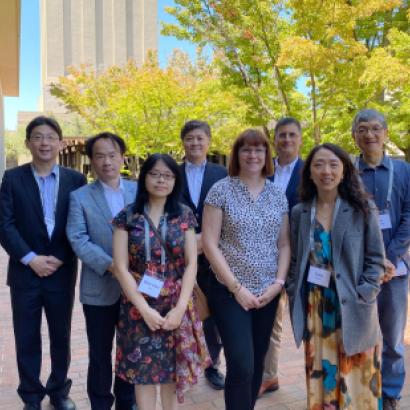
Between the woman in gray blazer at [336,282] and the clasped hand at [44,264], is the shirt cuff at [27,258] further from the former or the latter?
the woman in gray blazer at [336,282]

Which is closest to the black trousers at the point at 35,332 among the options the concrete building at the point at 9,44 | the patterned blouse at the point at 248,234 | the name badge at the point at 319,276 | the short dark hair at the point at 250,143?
the patterned blouse at the point at 248,234

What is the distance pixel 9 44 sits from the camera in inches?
410

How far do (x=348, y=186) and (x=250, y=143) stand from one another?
654 mm

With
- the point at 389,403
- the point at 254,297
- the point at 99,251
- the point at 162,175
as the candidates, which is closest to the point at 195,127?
the point at 162,175

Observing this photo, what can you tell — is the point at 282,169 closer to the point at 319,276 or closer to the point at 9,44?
the point at 319,276

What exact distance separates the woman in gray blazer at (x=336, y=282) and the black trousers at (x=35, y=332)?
1.64 meters

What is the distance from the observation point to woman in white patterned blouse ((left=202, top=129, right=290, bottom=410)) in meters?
2.73

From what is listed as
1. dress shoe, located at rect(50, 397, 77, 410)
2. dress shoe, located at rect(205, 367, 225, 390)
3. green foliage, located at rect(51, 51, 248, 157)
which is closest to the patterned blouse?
dress shoe, located at rect(205, 367, 225, 390)

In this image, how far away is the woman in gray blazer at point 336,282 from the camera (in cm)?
266

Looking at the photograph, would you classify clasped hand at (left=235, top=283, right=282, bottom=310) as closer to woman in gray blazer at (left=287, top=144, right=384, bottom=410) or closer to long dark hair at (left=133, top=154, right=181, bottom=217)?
woman in gray blazer at (left=287, top=144, right=384, bottom=410)

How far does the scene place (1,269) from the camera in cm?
912

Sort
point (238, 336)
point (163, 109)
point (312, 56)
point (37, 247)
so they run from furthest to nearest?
point (163, 109) → point (312, 56) → point (37, 247) → point (238, 336)

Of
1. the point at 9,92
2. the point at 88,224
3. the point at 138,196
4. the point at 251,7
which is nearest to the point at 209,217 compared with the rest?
the point at 138,196

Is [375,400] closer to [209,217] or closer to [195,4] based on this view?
[209,217]
